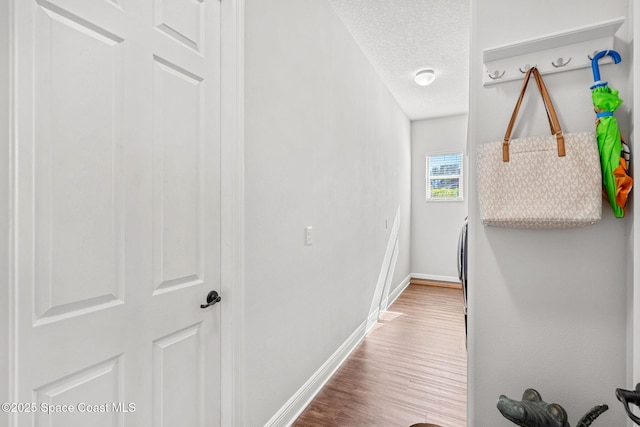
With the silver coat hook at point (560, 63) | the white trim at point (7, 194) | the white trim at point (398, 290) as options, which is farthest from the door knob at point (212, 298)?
the white trim at point (398, 290)

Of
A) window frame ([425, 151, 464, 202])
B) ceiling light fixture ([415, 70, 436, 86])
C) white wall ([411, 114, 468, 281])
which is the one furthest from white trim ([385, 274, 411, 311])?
ceiling light fixture ([415, 70, 436, 86])

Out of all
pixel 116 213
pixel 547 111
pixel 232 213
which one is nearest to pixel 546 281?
pixel 547 111

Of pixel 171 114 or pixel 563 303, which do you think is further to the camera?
pixel 171 114

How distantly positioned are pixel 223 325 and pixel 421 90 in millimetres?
3851

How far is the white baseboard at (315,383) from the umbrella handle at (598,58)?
2.05 metres

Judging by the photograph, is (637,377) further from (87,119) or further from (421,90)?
(421,90)

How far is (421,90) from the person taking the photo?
3.99 meters

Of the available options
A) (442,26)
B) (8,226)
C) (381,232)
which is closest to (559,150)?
(8,226)

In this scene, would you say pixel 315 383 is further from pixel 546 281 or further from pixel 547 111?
pixel 547 111

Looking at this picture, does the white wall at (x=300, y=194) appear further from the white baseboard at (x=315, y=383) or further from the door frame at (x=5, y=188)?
the door frame at (x=5, y=188)

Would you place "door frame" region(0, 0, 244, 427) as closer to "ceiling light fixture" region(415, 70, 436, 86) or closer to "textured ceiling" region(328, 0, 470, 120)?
"textured ceiling" region(328, 0, 470, 120)

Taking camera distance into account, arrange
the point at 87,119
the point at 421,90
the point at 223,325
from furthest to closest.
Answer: the point at 421,90 → the point at 223,325 → the point at 87,119

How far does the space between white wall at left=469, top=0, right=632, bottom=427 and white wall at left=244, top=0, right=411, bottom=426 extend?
98 cm

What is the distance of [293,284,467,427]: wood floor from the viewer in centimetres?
187
